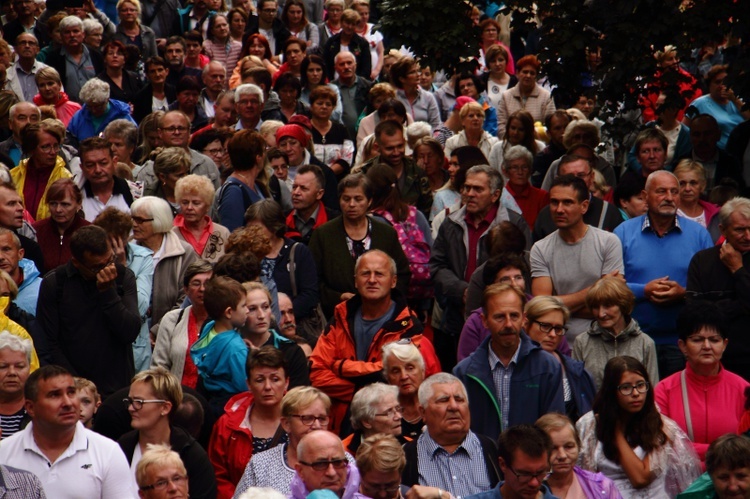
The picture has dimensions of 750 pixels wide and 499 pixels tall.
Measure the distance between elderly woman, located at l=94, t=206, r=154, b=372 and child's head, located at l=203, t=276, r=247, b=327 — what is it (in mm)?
1132

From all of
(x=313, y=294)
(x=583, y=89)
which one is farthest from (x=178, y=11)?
(x=313, y=294)

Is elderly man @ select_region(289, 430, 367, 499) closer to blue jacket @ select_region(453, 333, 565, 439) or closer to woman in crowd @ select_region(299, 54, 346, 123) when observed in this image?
blue jacket @ select_region(453, 333, 565, 439)

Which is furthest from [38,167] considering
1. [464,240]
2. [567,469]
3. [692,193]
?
[567,469]

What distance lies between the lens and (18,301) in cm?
1000

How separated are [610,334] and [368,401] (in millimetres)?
2050

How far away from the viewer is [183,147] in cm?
1307

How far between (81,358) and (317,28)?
11448mm

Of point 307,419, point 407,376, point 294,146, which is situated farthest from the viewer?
point 294,146

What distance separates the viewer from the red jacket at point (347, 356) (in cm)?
933

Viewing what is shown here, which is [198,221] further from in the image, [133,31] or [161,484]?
[133,31]

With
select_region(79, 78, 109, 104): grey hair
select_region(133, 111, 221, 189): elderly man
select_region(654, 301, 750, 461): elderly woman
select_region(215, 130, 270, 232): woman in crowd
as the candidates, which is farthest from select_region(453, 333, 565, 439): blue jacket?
select_region(79, 78, 109, 104): grey hair

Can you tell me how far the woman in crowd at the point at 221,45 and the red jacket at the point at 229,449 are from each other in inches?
431

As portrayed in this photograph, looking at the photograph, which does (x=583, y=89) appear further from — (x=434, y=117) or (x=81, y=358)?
(x=81, y=358)

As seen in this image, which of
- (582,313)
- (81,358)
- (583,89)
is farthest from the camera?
(583,89)
